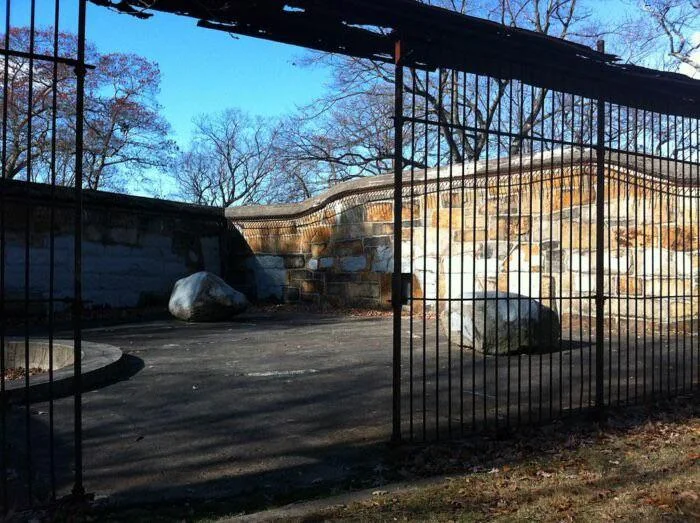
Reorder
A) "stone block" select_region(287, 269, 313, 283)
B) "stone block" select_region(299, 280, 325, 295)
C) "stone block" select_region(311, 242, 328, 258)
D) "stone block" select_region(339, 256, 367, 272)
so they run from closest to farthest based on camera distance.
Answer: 1. "stone block" select_region(339, 256, 367, 272)
2. "stone block" select_region(311, 242, 328, 258)
3. "stone block" select_region(299, 280, 325, 295)
4. "stone block" select_region(287, 269, 313, 283)

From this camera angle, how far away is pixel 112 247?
11.8 m

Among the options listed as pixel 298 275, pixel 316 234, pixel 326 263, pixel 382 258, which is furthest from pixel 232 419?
pixel 298 275

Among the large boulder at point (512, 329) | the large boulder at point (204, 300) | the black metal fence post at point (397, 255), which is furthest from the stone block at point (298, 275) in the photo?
the black metal fence post at point (397, 255)

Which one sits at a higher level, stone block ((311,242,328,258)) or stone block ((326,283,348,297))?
stone block ((311,242,328,258))

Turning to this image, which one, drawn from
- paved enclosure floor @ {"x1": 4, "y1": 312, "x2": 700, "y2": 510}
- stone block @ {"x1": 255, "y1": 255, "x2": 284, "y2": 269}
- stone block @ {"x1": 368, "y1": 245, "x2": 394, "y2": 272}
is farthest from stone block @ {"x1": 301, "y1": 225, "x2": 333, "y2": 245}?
paved enclosure floor @ {"x1": 4, "y1": 312, "x2": 700, "y2": 510}

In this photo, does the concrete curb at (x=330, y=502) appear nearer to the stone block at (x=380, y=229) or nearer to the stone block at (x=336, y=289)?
the stone block at (x=380, y=229)

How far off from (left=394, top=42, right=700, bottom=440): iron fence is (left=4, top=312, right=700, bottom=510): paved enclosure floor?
0.26ft

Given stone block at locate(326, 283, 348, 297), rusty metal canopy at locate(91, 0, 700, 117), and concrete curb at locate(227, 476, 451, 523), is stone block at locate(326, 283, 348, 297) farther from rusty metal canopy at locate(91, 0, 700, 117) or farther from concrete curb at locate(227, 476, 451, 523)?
concrete curb at locate(227, 476, 451, 523)

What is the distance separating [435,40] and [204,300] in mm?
7545

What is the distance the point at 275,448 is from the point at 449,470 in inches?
44.3

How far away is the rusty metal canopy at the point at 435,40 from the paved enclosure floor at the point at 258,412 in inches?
85.2

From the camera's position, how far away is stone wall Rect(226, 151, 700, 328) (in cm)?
772

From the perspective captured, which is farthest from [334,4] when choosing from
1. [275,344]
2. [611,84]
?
[275,344]

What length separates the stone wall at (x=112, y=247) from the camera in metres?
10.3
